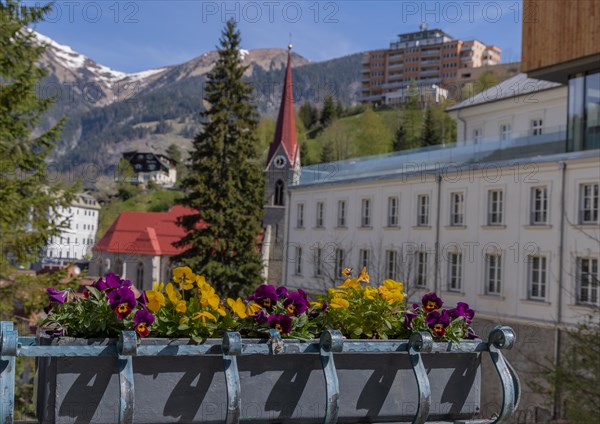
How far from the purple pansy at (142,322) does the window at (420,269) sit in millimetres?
31782

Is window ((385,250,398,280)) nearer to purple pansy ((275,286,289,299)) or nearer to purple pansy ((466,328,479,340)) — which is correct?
purple pansy ((466,328,479,340))

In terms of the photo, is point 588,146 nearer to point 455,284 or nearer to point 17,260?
point 455,284

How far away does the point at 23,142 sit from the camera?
742 inches

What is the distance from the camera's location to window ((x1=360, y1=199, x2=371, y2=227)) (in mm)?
38250

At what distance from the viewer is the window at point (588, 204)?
27.0 metres

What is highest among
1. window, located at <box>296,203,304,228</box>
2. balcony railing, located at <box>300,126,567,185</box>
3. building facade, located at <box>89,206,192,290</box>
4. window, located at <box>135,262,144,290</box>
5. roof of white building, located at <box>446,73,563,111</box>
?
roof of white building, located at <box>446,73,563,111</box>

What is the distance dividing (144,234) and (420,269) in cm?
5883

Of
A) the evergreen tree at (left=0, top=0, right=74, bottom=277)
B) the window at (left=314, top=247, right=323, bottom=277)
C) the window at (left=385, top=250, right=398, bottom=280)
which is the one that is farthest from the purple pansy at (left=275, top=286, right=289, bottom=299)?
the window at (left=314, top=247, right=323, bottom=277)

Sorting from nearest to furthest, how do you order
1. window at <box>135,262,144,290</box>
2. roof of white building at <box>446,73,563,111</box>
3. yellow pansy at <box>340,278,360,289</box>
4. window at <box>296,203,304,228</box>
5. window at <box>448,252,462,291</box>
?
yellow pansy at <box>340,278,360,289</box> < window at <box>448,252,462,291</box> < roof of white building at <box>446,73,563,111</box> < window at <box>296,203,304,228</box> < window at <box>135,262,144,290</box>

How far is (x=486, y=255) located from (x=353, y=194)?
32.0 feet

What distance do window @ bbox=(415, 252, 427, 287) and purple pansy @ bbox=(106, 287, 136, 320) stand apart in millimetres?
31707

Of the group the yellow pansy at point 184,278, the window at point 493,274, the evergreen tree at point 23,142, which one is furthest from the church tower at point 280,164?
the yellow pansy at point 184,278

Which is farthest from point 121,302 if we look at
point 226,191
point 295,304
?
point 226,191

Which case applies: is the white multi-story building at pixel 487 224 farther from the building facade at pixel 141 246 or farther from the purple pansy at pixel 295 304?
the building facade at pixel 141 246
